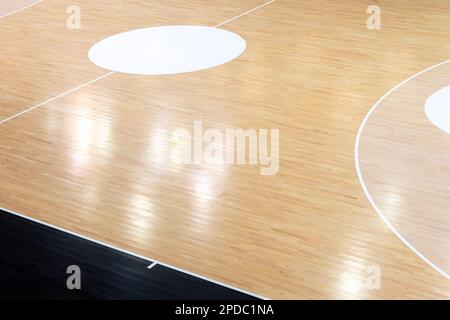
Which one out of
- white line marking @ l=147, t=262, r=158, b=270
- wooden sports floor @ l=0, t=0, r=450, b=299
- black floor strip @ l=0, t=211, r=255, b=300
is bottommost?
black floor strip @ l=0, t=211, r=255, b=300

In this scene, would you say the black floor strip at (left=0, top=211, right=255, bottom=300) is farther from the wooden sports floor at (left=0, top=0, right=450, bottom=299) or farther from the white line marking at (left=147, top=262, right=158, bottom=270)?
the wooden sports floor at (left=0, top=0, right=450, bottom=299)

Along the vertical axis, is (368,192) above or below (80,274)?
above

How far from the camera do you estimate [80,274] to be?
528cm

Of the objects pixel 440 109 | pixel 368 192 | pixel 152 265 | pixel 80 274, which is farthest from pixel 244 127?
pixel 80 274

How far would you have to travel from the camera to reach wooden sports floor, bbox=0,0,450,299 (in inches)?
213

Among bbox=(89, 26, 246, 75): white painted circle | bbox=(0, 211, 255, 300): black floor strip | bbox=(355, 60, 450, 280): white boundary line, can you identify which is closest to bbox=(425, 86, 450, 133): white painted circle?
bbox=(355, 60, 450, 280): white boundary line

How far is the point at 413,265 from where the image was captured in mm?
5273

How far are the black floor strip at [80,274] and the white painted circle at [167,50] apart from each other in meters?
3.20

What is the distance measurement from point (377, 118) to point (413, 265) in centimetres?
226

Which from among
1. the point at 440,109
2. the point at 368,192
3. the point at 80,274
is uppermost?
the point at 440,109

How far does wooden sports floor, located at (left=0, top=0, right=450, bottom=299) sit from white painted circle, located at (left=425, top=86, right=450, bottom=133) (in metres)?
0.24

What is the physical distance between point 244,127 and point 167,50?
217 centimetres

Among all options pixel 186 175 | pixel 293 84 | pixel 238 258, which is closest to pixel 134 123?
pixel 186 175

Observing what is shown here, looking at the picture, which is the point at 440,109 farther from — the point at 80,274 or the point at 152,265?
the point at 80,274
